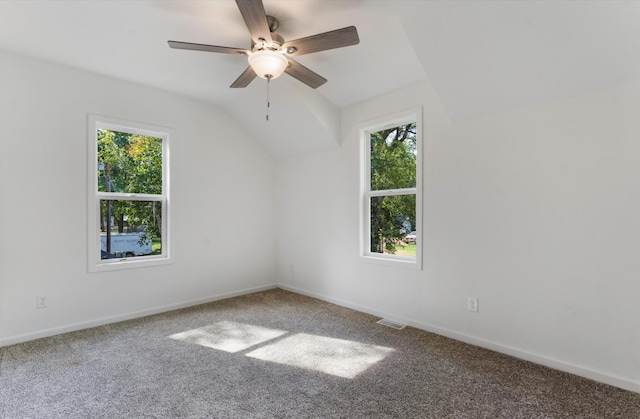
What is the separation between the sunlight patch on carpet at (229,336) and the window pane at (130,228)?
1226mm

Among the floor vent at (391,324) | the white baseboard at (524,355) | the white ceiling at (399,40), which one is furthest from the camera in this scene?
the floor vent at (391,324)

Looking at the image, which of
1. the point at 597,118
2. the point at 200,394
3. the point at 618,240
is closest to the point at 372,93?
the point at 597,118

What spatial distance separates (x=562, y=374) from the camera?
2297mm

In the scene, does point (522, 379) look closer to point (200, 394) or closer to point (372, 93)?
point (200, 394)

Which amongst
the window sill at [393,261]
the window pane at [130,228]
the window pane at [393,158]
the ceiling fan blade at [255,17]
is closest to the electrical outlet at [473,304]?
the window sill at [393,261]

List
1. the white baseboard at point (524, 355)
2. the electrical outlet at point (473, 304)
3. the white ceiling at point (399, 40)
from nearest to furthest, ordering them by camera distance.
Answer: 1. the white ceiling at point (399, 40)
2. the white baseboard at point (524, 355)
3. the electrical outlet at point (473, 304)

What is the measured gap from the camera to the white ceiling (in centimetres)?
201

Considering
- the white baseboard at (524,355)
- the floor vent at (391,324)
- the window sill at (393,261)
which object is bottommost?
the floor vent at (391,324)

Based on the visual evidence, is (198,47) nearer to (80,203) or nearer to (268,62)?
(268,62)

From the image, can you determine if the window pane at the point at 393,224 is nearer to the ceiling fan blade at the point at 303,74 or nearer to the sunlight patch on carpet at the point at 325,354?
the sunlight patch on carpet at the point at 325,354

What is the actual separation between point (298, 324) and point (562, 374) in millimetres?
2235

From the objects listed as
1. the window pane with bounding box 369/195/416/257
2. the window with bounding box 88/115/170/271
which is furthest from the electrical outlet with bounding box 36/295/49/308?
the window pane with bounding box 369/195/416/257

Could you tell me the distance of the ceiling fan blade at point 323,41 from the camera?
194cm

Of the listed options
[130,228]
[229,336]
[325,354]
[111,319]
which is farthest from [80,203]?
[325,354]
